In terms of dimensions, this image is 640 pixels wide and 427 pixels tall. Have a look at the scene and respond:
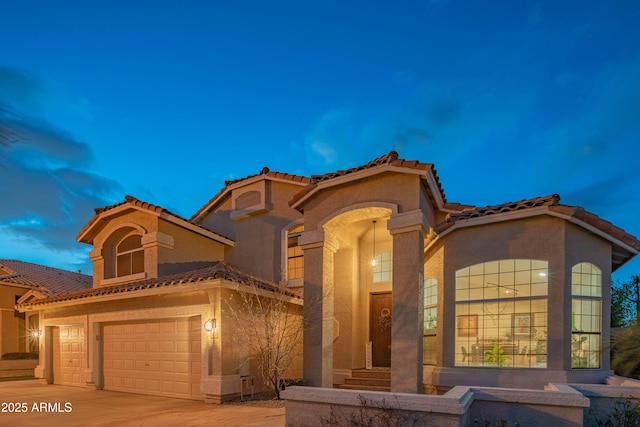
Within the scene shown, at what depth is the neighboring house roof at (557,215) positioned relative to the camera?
28.7ft

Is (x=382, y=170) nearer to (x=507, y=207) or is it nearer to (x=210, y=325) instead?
(x=507, y=207)

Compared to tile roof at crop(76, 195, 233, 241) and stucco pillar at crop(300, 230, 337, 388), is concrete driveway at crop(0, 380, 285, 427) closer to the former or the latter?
stucco pillar at crop(300, 230, 337, 388)

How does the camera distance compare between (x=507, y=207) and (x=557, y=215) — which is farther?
(x=507, y=207)

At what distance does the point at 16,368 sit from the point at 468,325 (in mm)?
20754

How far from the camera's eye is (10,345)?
20.2 m

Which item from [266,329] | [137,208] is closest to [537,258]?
[266,329]

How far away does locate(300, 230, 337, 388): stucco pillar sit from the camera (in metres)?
10.1

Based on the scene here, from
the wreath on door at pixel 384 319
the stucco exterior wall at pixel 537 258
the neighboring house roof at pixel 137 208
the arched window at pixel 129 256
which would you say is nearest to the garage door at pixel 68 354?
the arched window at pixel 129 256

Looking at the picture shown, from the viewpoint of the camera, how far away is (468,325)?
9820 mm

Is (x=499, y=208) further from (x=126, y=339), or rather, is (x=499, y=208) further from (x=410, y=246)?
(x=126, y=339)

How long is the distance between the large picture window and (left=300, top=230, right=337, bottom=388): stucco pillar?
3.15 meters

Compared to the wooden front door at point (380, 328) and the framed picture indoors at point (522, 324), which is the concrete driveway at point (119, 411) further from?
the framed picture indoors at point (522, 324)

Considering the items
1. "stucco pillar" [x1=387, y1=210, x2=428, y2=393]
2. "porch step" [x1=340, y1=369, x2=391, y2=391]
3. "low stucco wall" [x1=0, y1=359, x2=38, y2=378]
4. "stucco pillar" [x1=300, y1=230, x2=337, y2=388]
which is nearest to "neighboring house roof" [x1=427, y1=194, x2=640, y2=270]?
"stucco pillar" [x1=387, y1=210, x2=428, y2=393]

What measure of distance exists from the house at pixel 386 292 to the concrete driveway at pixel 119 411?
733mm
